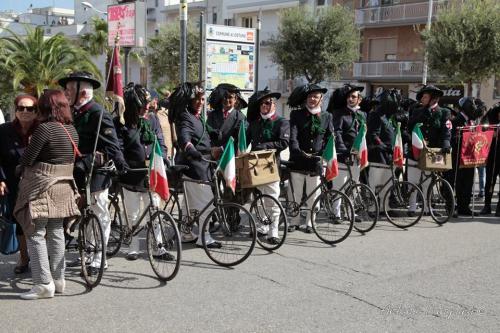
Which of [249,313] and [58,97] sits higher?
Answer: [58,97]

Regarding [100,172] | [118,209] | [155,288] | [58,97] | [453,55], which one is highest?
[453,55]

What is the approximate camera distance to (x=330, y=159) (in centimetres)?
746

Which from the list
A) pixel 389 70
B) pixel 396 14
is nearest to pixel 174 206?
pixel 389 70

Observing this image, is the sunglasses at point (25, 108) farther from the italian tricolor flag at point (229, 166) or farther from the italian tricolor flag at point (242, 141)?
the italian tricolor flag at point (242, 141)

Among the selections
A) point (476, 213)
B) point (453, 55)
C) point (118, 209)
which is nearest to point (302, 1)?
point (453, 55)

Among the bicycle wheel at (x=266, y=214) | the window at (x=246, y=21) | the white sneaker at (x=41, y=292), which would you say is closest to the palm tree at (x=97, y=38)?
the window at (x=246, y=21)

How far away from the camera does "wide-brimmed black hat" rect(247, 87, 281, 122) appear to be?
7250mm

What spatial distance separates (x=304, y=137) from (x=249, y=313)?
3398 mm

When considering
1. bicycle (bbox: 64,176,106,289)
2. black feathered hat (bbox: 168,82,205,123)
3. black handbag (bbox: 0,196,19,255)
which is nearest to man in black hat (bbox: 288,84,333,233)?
black feathered hat (bbox: 168,82,205,123)

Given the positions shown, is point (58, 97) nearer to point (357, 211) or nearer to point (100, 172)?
point (100, 172)

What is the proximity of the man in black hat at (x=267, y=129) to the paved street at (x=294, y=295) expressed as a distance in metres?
0.80

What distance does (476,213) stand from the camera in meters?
9.61

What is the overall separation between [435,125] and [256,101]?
321cm

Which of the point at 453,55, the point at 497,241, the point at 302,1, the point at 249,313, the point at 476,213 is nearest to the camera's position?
the point at 249,313
